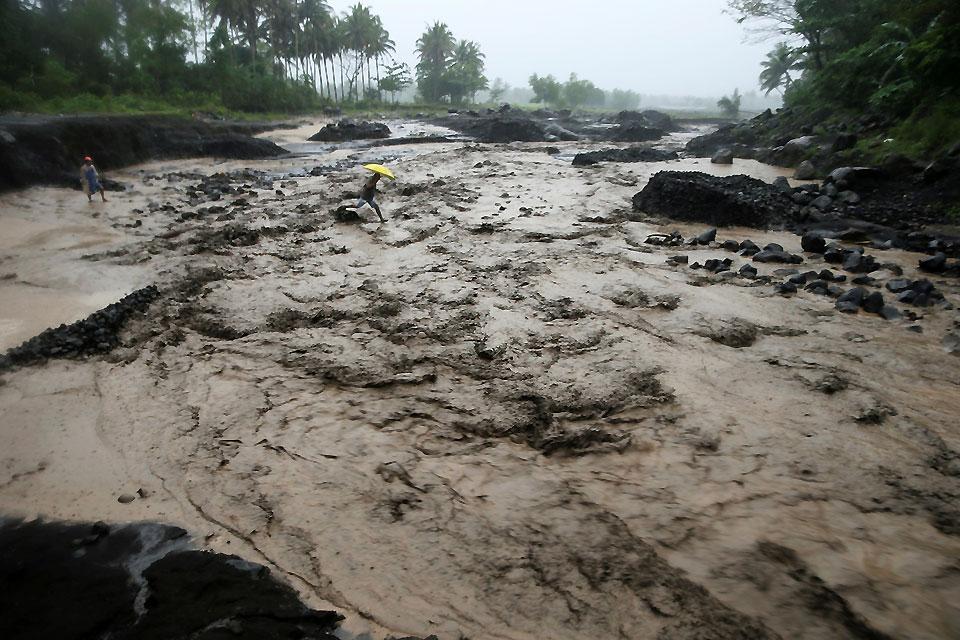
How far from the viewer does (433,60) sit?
62.7 metres

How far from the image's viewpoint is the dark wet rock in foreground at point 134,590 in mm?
2328

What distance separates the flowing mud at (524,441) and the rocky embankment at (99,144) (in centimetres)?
687

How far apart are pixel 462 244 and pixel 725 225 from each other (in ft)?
18.1

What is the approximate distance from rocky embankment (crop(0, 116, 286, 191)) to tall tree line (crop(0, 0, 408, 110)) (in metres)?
5.29

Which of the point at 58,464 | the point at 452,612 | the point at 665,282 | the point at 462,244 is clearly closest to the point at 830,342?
the point at 665,282

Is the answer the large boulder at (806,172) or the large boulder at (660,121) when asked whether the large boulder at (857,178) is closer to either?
the large boulder at (806,172)

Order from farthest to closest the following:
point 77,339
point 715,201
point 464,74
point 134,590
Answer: point 464,74
point 715,201
point 77,339
point 134,590

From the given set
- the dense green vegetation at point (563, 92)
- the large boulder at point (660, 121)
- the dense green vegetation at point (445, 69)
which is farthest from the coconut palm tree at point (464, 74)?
the large boulder at point (660, 121)

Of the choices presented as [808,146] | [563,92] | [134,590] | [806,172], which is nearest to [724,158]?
[808,146]

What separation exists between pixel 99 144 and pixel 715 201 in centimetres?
1835

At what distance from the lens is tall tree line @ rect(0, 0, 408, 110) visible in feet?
70.2

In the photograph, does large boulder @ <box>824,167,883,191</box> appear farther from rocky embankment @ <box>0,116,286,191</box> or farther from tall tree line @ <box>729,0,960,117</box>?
rocky embankment @ <box>0,116,286,191</box>

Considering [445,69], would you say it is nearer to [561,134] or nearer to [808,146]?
[561,134]

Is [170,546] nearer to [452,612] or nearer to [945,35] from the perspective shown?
[452,612]
